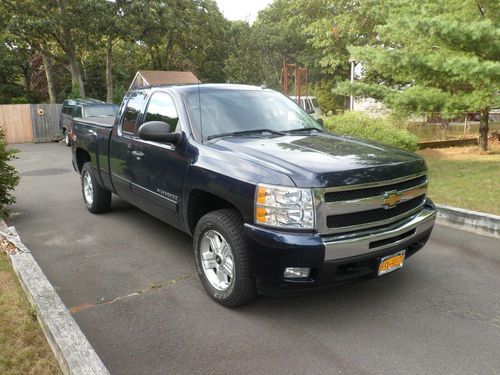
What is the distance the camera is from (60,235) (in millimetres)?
5902

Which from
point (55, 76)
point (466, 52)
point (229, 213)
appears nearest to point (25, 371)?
point (229, 213)

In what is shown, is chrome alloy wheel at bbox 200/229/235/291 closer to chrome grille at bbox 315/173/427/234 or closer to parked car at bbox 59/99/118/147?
chrome grille at bbox 315/173/427/234

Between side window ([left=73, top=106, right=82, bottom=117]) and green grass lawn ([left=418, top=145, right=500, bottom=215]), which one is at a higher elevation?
side window ([left=73, top=106, right=82, bottom=117])

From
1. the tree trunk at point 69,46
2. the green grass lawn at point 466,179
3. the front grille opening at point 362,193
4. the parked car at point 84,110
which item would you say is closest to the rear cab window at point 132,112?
the front grille opening at point 362,193

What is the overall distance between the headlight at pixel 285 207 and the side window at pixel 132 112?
2.56 m

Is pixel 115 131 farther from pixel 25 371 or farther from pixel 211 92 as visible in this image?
pixel 25 371

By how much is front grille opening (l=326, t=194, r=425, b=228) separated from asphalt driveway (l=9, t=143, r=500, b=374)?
836mm

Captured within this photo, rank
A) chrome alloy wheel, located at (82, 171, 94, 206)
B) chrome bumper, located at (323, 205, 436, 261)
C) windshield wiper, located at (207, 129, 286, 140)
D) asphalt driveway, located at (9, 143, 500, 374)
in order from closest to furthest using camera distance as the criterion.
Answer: asphalt driveway, located at (9, 143, 500, 374) → chrome bumper, located at (323, 205, 436, 261) → windshield wiper, located at (207, 129, 286, 140) → chrome alloy wheel, located at (82, 171, 94, 206)

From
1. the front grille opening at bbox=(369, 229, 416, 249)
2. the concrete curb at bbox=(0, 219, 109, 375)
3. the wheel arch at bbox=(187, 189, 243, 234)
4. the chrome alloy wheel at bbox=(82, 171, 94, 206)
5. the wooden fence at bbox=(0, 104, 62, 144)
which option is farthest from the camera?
the wooden fence at bbox=(0, 104, 62, 144)

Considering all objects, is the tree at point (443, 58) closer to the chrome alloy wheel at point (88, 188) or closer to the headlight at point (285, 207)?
the chrome alloy wheel at point (88, 188)

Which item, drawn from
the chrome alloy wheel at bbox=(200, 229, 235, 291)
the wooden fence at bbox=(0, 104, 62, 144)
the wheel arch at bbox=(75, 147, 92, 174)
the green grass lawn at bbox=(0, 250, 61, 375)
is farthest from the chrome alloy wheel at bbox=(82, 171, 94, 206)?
the wooden fence at bbox=(0, 104, 62, 144)

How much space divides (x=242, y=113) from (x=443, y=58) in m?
6.48

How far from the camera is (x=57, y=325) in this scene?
3.17m

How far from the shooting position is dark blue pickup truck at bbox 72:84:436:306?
3.22m
